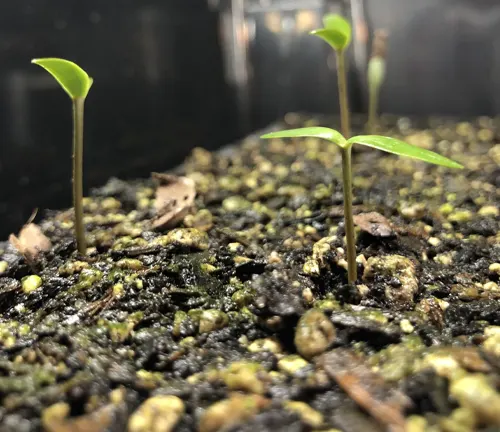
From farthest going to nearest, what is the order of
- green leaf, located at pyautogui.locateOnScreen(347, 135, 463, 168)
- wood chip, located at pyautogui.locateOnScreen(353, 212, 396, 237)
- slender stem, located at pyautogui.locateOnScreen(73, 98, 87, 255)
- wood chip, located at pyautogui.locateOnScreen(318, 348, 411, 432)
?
wood chip, located at pyautogui.locateOnScreen(353, 212, 396, 237) → slender stem, located at pyautogui.locateOnScreen(73, 98, 87, 255) → green leaf, located at pyautogui.locateOnScreen(347, 135, 463, 168) → wood chip, located at pyautogui.locateOnScreen(318, 348, 411, 432)

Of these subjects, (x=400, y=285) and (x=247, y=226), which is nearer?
(x=400, y=285)

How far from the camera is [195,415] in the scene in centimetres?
55

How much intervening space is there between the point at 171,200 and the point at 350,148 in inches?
21.0

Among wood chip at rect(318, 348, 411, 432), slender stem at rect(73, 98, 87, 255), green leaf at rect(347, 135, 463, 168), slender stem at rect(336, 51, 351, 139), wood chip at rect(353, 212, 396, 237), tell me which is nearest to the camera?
wood chip at rect(318, 348, 411, 432)

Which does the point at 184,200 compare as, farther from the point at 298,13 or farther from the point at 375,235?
the point at 298,13

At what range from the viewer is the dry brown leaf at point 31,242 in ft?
3.07

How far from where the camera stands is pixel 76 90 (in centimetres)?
78

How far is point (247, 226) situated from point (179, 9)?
114 cm

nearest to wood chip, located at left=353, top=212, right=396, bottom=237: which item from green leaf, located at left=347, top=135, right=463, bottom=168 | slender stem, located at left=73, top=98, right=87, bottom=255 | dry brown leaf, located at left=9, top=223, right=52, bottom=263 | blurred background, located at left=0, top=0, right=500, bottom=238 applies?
green leaf, located at left=347, top=135, right=463, bottom=168

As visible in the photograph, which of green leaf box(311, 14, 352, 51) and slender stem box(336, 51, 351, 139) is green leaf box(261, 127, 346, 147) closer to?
green leaf box(311, 14, 352, 51)

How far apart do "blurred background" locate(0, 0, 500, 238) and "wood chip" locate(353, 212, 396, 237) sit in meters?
0.81

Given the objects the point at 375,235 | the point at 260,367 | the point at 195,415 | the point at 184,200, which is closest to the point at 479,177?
the point at 375,235

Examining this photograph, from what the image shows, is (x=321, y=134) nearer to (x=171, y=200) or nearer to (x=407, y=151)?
(x=407, y=151)

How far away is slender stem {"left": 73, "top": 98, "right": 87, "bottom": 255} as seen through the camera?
0.82 meters
